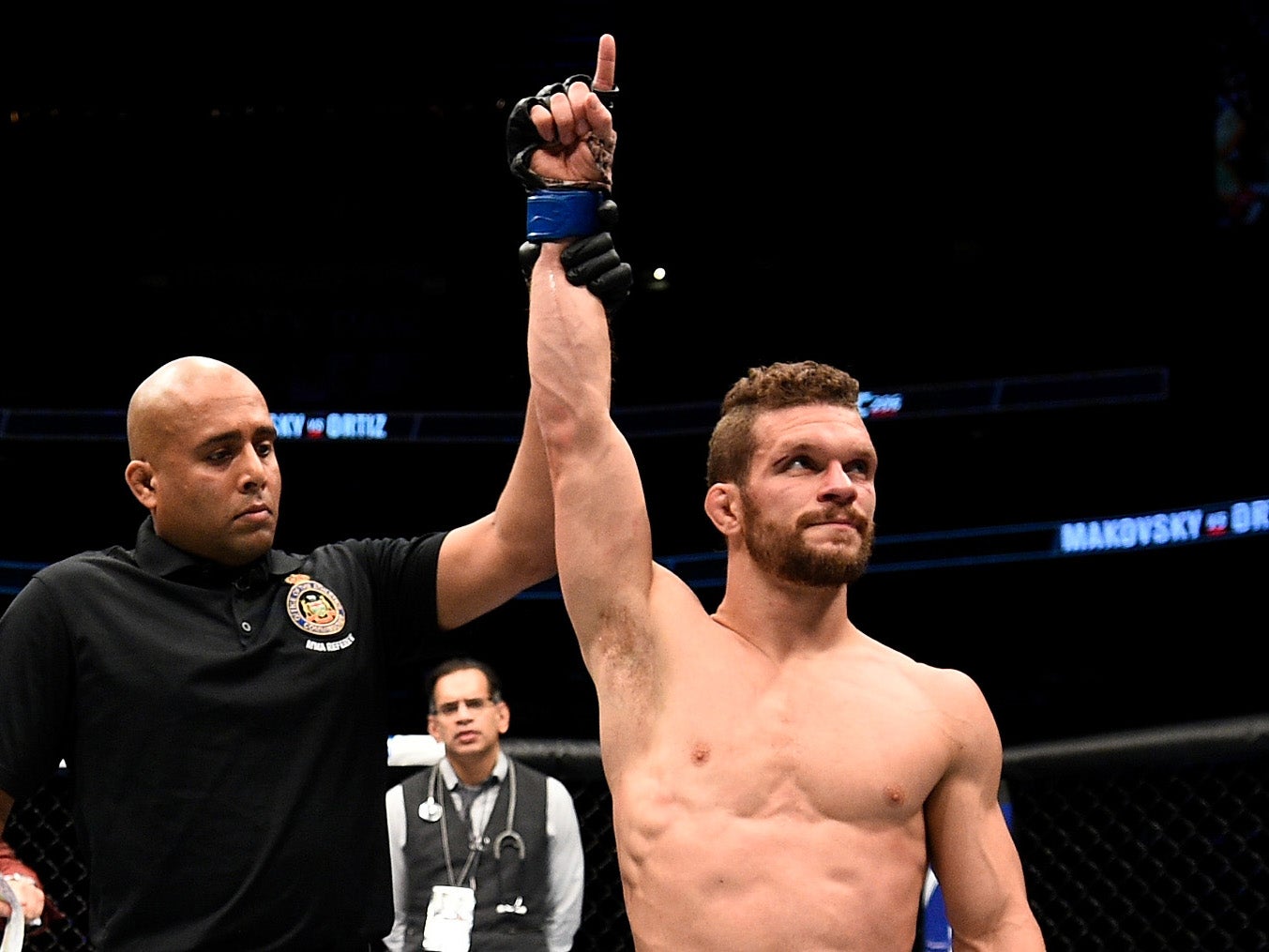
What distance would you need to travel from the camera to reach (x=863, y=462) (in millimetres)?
1825

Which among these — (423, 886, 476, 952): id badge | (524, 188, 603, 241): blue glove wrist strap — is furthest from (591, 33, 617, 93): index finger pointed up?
(423, 886, 476, 952): id badge

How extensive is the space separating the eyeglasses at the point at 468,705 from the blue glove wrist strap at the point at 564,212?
6.15 ft

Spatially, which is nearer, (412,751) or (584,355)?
(584,355)

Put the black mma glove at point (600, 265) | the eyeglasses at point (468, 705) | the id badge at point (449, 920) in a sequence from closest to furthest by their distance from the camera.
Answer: the black mma glove at point (600, 265) < the id badge at point (449, 920) < the eyeglasses at point (468, 705)

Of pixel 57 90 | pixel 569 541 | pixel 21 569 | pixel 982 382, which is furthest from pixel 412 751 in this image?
pixel 57 90

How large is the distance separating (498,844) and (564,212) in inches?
72.7

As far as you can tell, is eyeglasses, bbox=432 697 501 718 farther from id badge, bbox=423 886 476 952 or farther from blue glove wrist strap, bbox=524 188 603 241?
blue glove wrist strap, bbox=524 188 603 241

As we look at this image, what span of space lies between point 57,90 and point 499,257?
2495 mm

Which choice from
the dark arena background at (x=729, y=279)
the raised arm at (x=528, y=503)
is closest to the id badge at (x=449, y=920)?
the raised arm at (x=528, y=503)

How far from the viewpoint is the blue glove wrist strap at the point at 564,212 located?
1781 mm

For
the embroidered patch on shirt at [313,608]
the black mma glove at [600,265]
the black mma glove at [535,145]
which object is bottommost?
the embroidered patch on shirt at [313,608]

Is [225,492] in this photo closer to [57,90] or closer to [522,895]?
[522,895]

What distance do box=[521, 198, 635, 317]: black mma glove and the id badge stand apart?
167cm

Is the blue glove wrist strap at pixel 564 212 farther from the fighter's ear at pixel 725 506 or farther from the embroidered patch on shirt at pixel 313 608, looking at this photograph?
the embroidered patch on shirt at pixel 313 608
